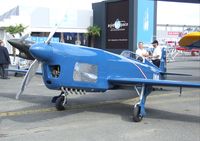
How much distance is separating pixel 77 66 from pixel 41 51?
1.03 meters

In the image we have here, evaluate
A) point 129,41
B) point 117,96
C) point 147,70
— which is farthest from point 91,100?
point 129,41

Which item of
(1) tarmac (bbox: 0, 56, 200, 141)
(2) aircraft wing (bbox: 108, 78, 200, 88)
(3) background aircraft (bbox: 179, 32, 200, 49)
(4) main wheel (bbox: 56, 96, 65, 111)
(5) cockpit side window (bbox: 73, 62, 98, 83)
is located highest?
(3) background aircraft (bbox: 179, 32, 200, 49)

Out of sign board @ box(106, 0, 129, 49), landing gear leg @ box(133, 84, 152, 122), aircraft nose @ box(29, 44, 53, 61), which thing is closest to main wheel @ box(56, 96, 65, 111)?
aircraft nose @ box(29, 44, 53, 61)

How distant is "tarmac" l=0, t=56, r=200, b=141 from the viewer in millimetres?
7678

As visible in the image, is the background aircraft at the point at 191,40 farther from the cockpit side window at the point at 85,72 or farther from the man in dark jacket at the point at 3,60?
the cockpit side window at the point at 85,72

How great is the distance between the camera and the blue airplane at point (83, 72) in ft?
30.0

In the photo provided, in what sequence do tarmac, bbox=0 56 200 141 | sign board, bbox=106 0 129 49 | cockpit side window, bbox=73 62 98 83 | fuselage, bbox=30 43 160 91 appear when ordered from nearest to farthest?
tarmac, bbox=0 56 200 141
fuselage, bbox=30 43 160 91
cockpit side window, bbox=73 62 98 83
sign board, bbox=106 0 129 49

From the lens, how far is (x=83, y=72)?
9539 mm

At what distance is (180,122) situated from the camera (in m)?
9.10

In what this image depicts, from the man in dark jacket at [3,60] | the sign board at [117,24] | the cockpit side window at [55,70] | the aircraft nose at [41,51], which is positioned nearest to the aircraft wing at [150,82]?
the cockpit side window at [55,70]

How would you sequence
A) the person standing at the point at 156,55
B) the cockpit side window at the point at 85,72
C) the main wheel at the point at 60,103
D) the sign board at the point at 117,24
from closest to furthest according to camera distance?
the cockpit side window at the point at 85,72, the main wheel at the point at 60,103, the person standing at the point at 156,55, the sign board at the point at 117,24

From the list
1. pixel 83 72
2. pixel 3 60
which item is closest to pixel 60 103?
pixel 83 72

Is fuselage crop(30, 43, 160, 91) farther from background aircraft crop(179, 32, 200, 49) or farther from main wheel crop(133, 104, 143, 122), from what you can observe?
background aircraft crop(179, 32, 200, 49)

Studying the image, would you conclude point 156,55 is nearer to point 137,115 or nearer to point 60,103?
point 60,103
